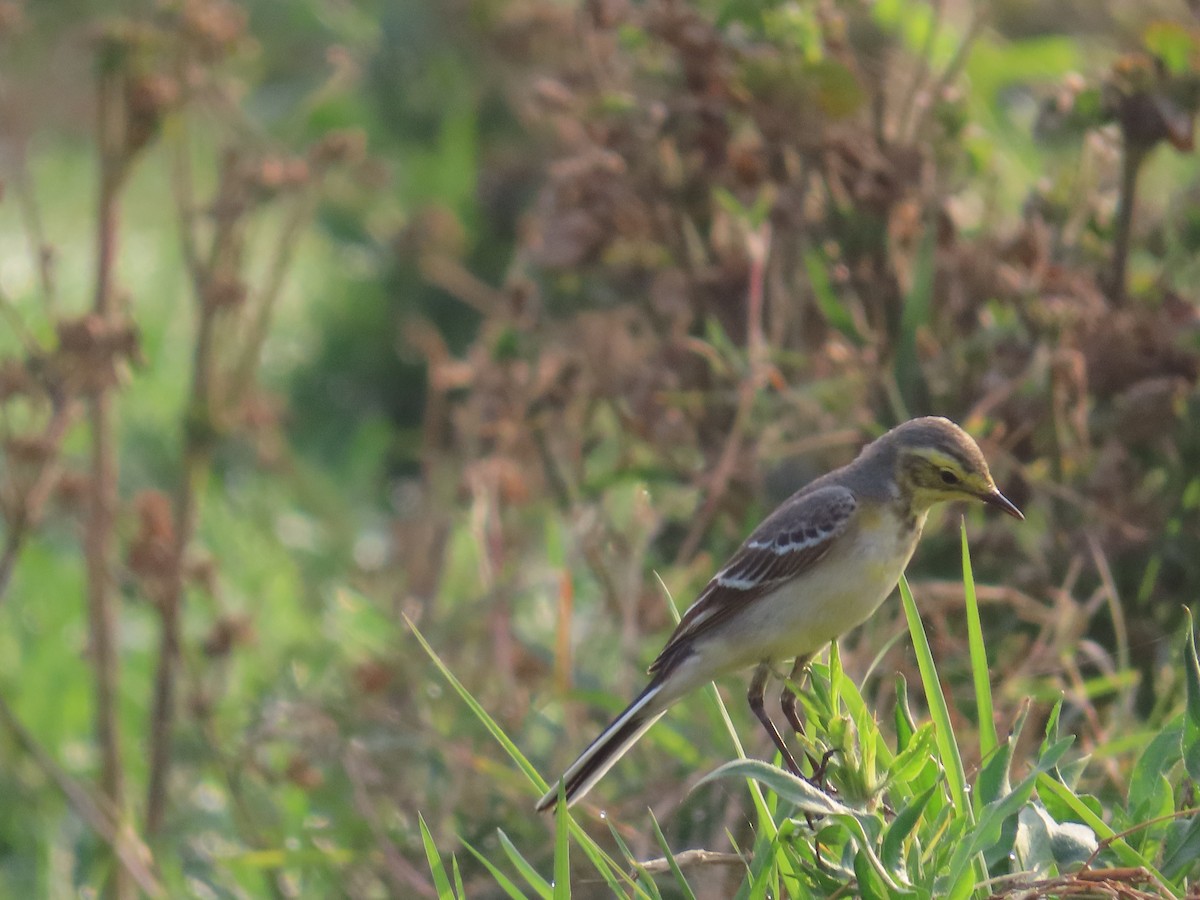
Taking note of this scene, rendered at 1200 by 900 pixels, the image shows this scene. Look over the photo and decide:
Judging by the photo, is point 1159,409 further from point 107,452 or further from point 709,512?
point 107,452

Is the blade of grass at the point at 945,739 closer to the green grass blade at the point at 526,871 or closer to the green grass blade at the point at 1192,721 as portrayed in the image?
the green grass blade at the point at 1192,721

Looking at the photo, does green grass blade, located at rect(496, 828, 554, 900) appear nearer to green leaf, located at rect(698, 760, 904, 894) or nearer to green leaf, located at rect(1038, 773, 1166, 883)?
green leaf, located at rect(698, 760, 904, 894)

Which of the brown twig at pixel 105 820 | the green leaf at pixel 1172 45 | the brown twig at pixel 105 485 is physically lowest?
the brown twig at pixel 105 820

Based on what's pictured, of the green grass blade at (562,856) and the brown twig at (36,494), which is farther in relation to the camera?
the brown twig at (36,494)

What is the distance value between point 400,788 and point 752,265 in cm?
162

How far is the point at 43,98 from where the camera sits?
39.7 ft

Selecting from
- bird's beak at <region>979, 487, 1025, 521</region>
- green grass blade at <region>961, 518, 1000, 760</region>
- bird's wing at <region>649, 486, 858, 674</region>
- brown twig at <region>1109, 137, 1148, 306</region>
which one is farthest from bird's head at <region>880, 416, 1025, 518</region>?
brown twig at <region>1109, 137, 1148, 306</region>

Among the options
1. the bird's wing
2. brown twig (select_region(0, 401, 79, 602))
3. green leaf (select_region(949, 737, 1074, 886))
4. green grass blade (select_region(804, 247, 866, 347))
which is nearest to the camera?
green leaf (select_region(949, 737, 1074, 886))

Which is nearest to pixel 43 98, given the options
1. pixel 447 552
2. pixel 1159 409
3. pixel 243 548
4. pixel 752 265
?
pixel 243 548

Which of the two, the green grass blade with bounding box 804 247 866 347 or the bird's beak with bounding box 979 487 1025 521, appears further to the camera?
the green grass blade with bounding box 804 247 866 347

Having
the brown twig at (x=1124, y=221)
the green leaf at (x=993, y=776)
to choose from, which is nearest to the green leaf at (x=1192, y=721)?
the green leaf at (x=993, y=776)

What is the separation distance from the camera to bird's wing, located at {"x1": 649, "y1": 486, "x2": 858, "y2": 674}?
10.4 feet

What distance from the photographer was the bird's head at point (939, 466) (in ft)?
9.65

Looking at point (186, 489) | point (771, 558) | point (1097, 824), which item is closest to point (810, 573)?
point (771, 558)
